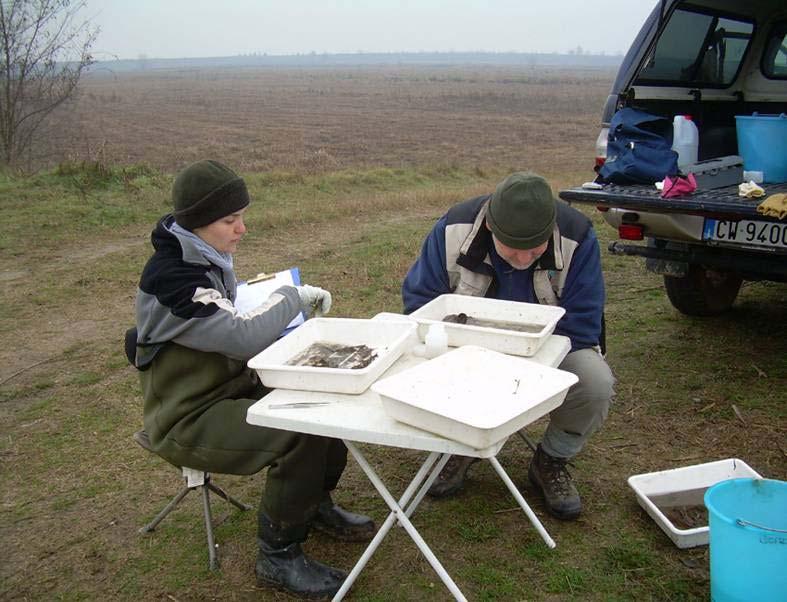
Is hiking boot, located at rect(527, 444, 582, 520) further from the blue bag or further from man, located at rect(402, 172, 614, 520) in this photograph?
the blue bag

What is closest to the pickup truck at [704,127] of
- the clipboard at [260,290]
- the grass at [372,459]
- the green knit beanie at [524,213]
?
the grass at [372,459]

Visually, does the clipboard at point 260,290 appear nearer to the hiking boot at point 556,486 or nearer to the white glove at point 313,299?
the white glove at point 313,299

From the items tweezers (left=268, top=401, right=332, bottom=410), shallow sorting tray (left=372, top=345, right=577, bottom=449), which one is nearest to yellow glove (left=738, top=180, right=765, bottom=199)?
shallow sorting tray (left=372, top=345, right=577, bottom=449)

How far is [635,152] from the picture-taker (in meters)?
4.49

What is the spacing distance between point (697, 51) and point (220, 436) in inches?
173

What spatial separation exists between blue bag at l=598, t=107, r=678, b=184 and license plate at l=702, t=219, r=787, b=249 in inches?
25.7

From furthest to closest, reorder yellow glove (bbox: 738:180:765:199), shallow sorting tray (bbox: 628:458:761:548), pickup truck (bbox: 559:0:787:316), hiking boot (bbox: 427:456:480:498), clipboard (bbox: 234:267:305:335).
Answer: yellow glove (bbox: 738:180:765:199), pickup truck (bbox: 559:0:787:316), hiking boot (bbox: 427:456:480:498), shallow sorting tray (bbox: 628:458:761:548), clipboard (bbox: 234:267:305:335)

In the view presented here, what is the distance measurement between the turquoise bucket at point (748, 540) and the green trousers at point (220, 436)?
122 cm

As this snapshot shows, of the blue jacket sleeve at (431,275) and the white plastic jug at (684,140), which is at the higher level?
the white plastic jug at (684,140)

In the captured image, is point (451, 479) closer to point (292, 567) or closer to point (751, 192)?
point (292, 567)

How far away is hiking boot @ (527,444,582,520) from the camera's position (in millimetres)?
2906

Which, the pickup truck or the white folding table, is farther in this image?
the pickup truck

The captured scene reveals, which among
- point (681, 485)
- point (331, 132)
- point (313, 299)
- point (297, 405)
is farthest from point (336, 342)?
point (331, 132)

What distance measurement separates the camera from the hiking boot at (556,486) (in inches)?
114
